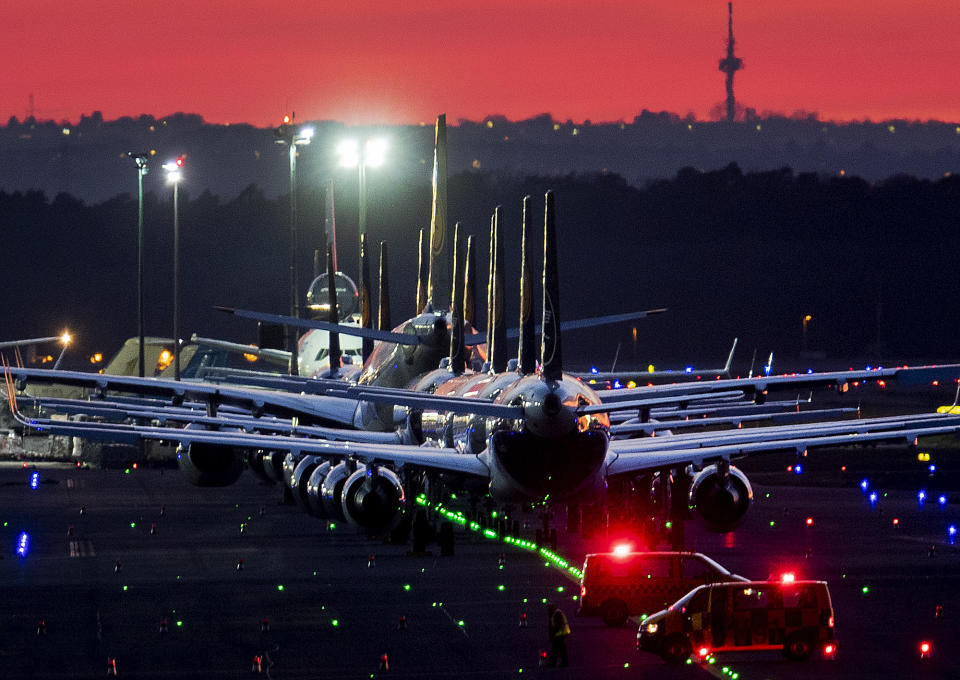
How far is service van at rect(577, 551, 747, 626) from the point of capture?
30828 mm

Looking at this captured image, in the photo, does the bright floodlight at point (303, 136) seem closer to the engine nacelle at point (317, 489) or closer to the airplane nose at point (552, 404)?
the engine nacelle at point (317, 489)

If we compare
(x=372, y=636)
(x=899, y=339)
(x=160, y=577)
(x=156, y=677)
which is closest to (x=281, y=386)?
(x=160, y=577)

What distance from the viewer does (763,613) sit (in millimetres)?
27297

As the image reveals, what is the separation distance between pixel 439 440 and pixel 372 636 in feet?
64.6

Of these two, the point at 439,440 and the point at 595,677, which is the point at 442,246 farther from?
the point at 595,677

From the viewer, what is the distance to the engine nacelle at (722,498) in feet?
143

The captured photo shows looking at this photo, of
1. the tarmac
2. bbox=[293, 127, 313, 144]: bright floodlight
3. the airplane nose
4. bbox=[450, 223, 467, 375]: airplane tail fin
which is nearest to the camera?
the tarmac

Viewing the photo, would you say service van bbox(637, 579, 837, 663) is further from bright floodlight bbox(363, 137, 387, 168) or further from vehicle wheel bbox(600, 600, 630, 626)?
bright floodlight bbox(363, 137, 387, 168)

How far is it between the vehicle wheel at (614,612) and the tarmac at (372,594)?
0.24 metres

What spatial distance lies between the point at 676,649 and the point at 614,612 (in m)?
3.94

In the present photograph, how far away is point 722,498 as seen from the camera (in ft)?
143

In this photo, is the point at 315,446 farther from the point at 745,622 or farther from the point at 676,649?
the point at 676,649

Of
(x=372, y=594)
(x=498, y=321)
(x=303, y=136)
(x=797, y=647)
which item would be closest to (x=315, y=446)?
(x=498, y=321)

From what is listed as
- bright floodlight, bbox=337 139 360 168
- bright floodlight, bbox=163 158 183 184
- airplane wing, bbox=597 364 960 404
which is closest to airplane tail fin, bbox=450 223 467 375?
airplane wing, bbox=597 364 960 404
